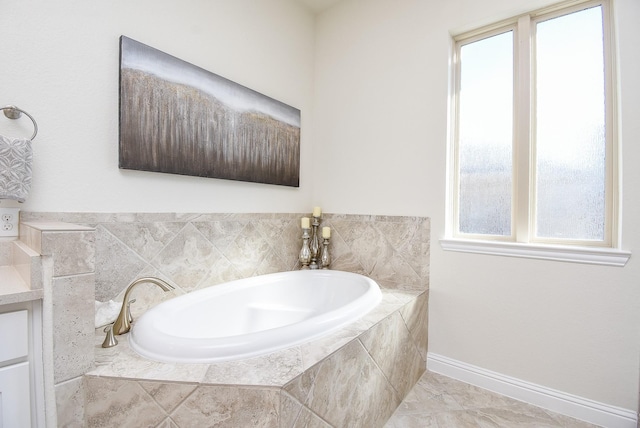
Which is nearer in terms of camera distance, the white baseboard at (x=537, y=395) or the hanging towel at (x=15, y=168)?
the hanging towel at (x=15, y=168)

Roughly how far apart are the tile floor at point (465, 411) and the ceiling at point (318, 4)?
3.01 m

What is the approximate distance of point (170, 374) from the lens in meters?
0.93

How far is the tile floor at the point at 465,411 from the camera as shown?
1.53 m

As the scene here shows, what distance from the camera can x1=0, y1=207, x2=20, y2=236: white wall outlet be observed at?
1.14 meters

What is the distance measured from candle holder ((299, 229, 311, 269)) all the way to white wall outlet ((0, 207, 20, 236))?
165 cm

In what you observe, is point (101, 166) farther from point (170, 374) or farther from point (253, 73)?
point (253, 73)

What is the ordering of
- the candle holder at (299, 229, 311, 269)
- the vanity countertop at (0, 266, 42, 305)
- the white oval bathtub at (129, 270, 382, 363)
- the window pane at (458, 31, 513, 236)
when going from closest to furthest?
the vanity countertop at (0, 266, 42, 305) < the white oval bathtub at (129, 270, 382, 363) < the window pane at (458, 31, 513, 236) < the candle holder at (299, 229, 311, 269)

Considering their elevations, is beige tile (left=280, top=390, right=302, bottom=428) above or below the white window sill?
below

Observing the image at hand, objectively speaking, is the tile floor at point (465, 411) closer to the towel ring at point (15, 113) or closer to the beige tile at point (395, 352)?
the beige tile at point (395, 352)

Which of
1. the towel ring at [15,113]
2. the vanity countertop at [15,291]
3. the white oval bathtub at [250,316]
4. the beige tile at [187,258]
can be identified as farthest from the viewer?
the beige tile at [187,258]

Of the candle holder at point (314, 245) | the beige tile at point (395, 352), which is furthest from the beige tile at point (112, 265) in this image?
the candle holder at point (314, 245)

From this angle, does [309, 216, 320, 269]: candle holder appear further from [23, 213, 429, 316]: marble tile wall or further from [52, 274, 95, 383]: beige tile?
[52, 274, 95, 383]: beige tile

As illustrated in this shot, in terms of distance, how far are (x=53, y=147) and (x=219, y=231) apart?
Result: 90 centimetres

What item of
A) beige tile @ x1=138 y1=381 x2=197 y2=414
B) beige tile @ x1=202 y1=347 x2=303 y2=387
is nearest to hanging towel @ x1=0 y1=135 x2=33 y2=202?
beige tile @ x1=138 y1=381 x2=197 y2=414
